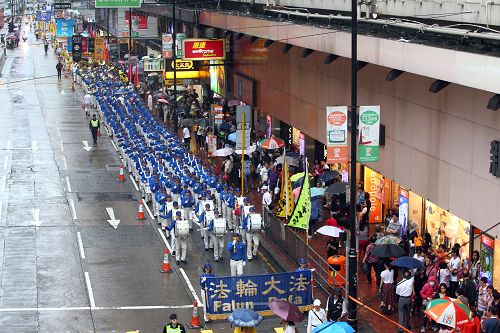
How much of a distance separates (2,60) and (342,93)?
81.6 m

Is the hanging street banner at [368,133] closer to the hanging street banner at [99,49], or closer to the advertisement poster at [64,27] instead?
the hanging street banner at [99,49]

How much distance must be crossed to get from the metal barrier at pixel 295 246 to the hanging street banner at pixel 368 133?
299 centimetres

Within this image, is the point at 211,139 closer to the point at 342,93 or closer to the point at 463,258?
the point at 342,93

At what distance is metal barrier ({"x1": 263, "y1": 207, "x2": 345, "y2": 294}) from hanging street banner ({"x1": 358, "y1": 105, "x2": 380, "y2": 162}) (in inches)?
118

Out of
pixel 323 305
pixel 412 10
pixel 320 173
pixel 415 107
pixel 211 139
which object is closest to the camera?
pixel 323 305

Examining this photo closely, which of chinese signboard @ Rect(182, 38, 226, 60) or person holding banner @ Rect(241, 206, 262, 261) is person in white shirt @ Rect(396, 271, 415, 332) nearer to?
person holding banner @ Rect(241, 206, 262, 261)

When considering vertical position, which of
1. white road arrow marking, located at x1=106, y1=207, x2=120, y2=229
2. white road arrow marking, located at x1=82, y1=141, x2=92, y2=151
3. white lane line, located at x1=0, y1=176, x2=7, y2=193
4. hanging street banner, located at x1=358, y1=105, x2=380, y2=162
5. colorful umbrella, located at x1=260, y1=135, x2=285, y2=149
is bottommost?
white road arrow marking, located at x1=82, y1=141, x2=92, y2=151

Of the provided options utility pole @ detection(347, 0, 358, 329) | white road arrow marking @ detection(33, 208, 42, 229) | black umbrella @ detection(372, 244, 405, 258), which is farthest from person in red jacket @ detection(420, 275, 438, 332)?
white road arrow marking @ detection(33, 208, 42, 229)

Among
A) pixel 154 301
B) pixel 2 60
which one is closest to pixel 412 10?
pixel 154 301

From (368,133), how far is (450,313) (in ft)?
17.8

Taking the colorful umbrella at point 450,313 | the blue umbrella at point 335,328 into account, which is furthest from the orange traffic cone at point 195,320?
the colorful umbrella at point 450,313

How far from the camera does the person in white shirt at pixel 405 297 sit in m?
22.8

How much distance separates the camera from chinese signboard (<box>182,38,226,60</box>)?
4956cm

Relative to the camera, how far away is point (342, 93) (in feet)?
110
